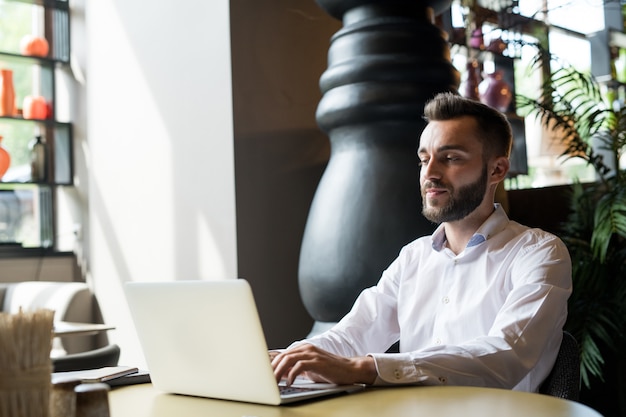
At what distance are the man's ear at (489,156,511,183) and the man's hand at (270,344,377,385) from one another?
786 mm

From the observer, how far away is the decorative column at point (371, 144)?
104 inches

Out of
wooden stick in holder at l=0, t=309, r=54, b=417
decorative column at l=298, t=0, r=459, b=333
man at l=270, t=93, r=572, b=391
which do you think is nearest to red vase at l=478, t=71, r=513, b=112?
decorative column at l=298, t=0, r=459, b=333

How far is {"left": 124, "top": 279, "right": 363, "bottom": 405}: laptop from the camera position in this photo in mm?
1181

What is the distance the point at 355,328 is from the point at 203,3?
2.03 m

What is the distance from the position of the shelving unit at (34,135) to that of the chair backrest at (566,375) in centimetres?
403

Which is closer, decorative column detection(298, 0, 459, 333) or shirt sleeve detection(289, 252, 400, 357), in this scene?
shirt sleeve detection(289, 252, 400, 357)

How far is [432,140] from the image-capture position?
1926 millimetres

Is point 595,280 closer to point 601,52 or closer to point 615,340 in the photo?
point 615,340

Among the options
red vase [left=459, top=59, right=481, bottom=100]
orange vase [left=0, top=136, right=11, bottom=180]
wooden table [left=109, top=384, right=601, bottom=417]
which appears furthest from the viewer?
orange vase [left=0, top=136, right=11, bottom=180]

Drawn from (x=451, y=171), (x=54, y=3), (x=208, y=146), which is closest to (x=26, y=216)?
(x=54, y=3)

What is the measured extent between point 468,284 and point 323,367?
2.07ft

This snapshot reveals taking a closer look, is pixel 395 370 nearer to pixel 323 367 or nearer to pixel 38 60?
pixel 323 367

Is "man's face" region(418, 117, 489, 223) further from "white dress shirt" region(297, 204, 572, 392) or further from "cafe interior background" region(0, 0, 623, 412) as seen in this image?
"cafe interior background" region(0, 0, 623, 412)

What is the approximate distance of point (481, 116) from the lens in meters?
1.97
